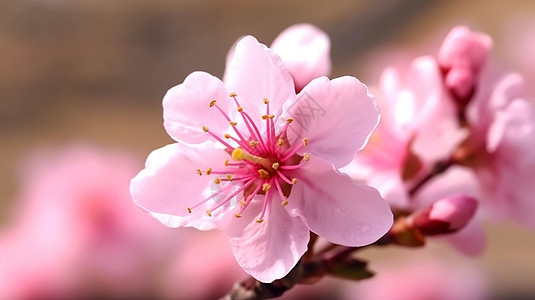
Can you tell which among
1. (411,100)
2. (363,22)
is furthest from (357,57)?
(411,100)

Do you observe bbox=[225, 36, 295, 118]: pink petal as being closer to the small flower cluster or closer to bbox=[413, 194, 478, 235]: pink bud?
the small flower cluster

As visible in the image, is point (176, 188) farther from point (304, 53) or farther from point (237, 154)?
point (304, 53)

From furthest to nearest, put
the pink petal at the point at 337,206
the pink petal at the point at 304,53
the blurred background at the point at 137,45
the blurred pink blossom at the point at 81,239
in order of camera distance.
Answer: the blurred background at the point at 137,45
the blurred pink blossom at the point at 81,239
the pink petal at the point at 304,53
the pink petal at the point at 337,206

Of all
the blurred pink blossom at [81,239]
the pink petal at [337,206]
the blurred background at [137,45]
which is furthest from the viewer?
the blurred background at [137,45]

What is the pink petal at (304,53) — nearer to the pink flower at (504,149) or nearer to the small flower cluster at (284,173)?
the small flower cluster at (284,173)

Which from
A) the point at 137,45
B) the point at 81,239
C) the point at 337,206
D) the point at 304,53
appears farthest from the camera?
the point at 137,45

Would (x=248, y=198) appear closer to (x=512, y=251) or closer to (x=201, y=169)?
(x=201, y=169)

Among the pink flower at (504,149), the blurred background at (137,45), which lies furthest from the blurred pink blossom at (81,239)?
the blurred background at (137,45)

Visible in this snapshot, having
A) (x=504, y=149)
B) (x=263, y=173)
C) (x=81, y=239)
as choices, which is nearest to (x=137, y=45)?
(x=81, y=239)
